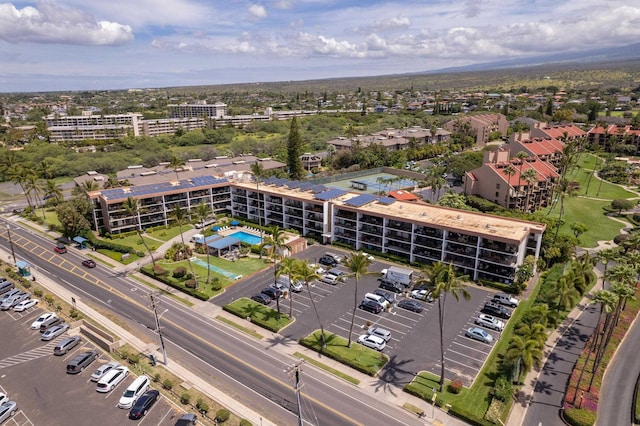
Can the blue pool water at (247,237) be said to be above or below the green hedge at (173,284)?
above

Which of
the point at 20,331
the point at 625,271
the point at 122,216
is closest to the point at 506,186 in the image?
the point at 625,271

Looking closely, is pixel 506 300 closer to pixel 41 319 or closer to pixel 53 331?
pixel 53 331

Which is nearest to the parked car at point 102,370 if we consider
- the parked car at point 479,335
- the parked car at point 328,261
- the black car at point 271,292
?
the black car at point 271,292

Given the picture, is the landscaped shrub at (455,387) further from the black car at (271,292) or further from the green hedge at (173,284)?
the green hedge at (173,284)

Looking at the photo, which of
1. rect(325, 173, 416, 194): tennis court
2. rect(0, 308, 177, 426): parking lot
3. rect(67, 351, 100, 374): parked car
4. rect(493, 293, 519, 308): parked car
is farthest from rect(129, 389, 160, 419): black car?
rect(325, 173, 416, 194): tennis court

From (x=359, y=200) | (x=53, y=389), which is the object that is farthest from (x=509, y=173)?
(x=53, y=389)

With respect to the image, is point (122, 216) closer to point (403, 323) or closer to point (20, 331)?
point (20, 331)
